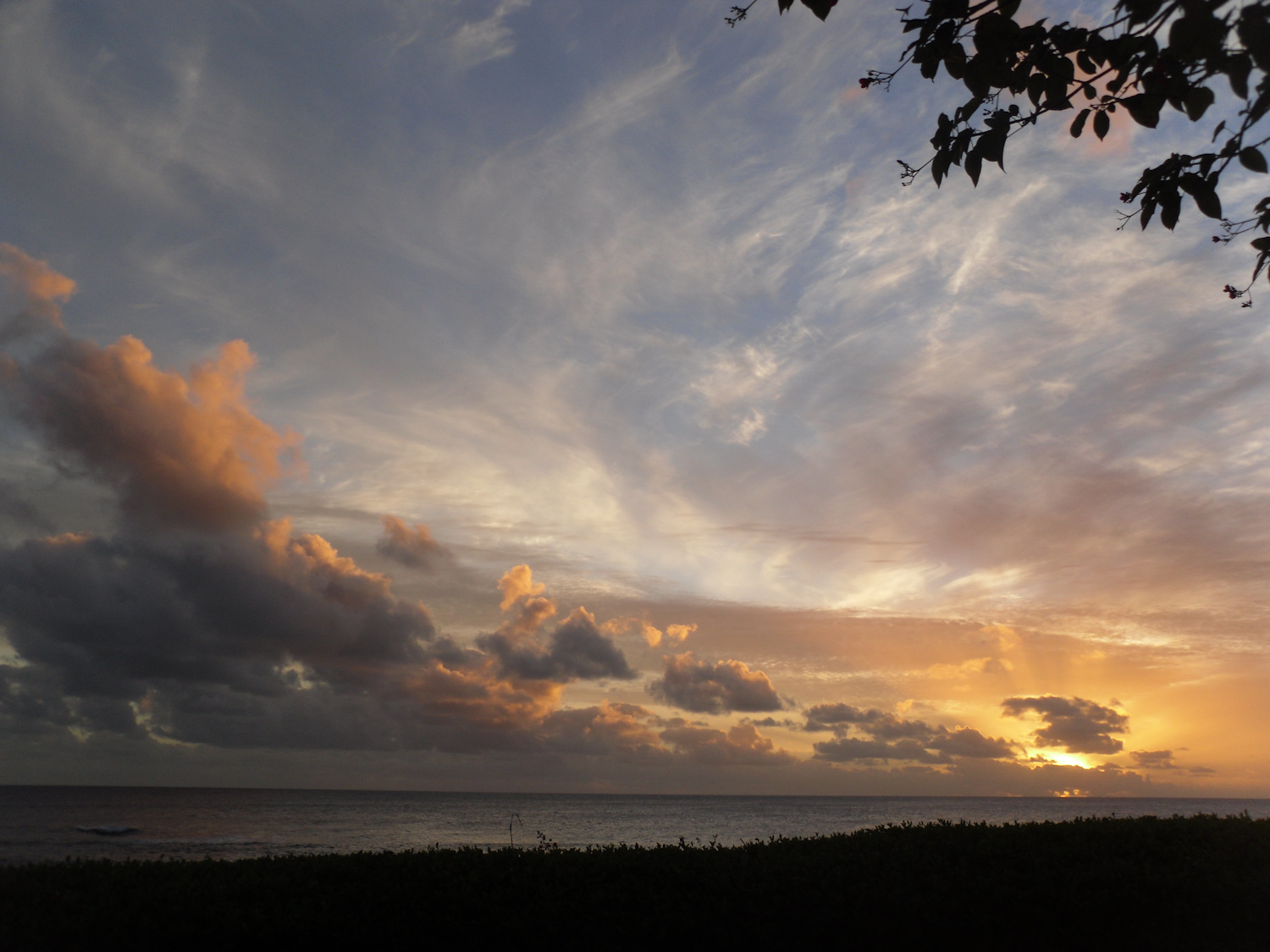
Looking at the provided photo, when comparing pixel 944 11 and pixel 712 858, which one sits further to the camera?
pixel 712 858

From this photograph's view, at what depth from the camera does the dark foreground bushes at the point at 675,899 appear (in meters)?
9.62

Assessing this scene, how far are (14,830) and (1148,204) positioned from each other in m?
88.3

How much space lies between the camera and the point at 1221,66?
3832mm

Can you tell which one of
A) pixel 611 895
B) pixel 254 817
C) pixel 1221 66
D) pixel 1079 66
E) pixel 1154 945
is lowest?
pixel 254 817

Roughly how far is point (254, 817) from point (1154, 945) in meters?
98.7

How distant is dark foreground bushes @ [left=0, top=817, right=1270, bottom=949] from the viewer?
9.62 m

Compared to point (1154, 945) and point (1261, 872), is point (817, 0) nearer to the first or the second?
point (1154, 945)

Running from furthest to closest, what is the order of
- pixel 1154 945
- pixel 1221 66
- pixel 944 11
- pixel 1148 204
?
pixel 1154 945, pixel 1148 204, pixel 944 11, pixel 1221 66

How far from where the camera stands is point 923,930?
1103 cm

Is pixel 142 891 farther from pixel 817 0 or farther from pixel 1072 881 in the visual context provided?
pixel 1072 881

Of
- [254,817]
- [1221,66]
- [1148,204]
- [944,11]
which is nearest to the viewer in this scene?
[1221,66]

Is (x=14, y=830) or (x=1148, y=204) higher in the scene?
(x=1148, y=204)

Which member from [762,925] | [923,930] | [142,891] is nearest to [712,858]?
[762,925]

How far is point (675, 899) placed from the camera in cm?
1108
